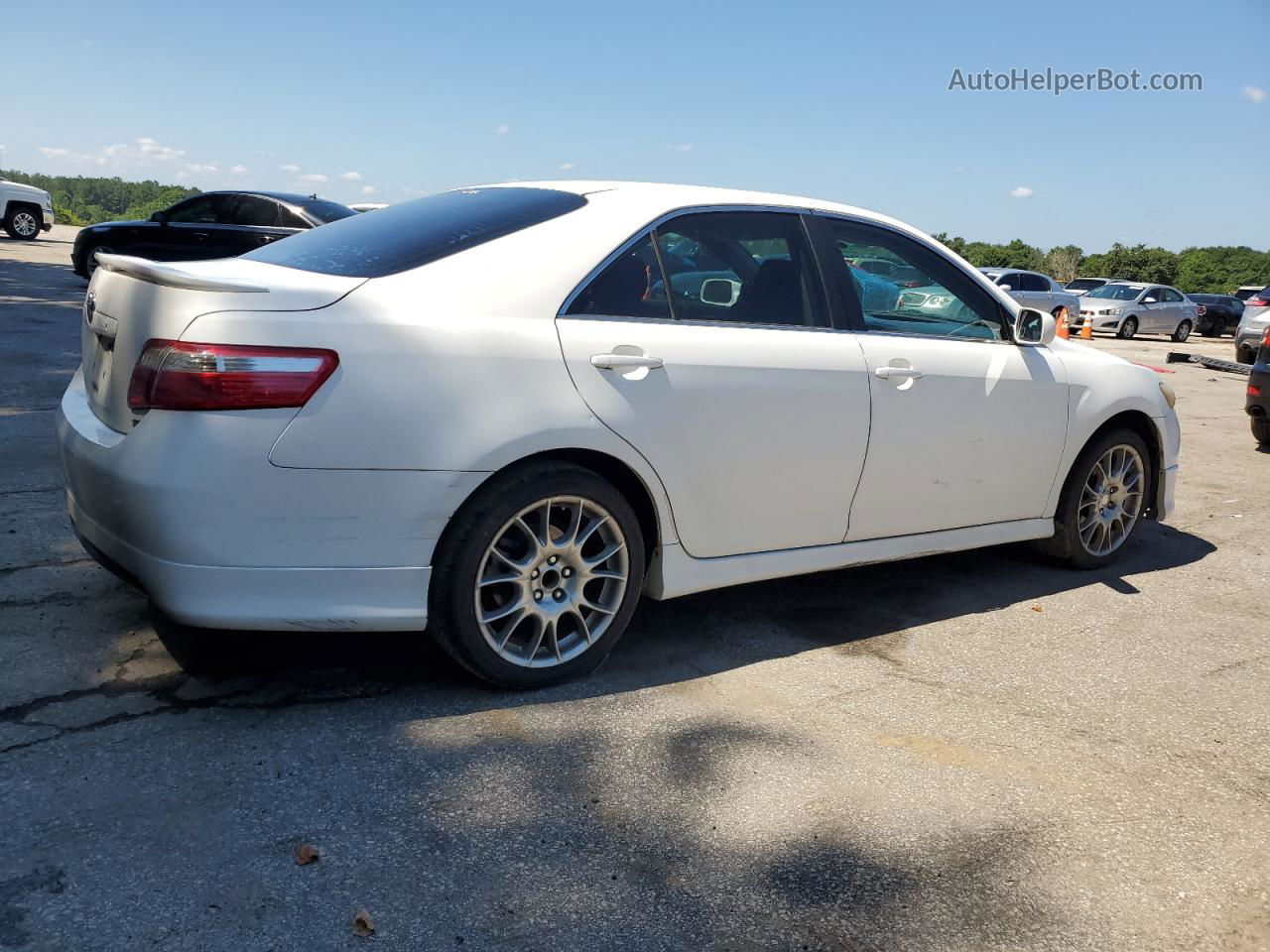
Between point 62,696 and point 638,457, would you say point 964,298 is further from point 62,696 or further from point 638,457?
point 62,696

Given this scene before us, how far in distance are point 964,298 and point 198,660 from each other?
10.8ft

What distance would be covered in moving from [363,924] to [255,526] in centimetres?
Result: 115

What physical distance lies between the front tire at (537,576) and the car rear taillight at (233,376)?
1.97ft

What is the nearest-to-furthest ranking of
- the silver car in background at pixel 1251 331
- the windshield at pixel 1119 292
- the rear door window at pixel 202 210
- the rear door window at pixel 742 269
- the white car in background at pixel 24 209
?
the rear door window at pixel 742 269 < the rear door window at pixel 202 210 < the silver car in background at pixel 1251 331 < the white car in background at pixel 24 209 < the windshield at pixel 1119 292

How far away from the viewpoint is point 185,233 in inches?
524

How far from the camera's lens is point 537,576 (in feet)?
11.1

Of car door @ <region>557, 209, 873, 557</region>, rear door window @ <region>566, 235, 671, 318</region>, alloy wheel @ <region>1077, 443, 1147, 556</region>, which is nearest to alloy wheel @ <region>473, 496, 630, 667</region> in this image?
car door @ <region>557, 209, 873, 557</region>

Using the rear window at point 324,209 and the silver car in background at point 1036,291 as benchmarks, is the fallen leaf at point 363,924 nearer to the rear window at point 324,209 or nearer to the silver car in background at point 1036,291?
the rear window at point 324,209

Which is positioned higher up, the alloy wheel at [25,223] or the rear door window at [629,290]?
the alloy wheel at [25,223]

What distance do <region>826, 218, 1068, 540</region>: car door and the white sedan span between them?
0.04ft

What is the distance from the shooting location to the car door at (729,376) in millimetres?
3482

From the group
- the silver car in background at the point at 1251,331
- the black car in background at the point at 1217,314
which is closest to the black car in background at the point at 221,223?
the silver car in background at the point at 1251,331

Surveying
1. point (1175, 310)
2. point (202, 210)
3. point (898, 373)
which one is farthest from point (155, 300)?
point (1175, 310)

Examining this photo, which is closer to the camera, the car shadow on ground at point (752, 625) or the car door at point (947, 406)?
the car shadow on ground at point (752, 625)
